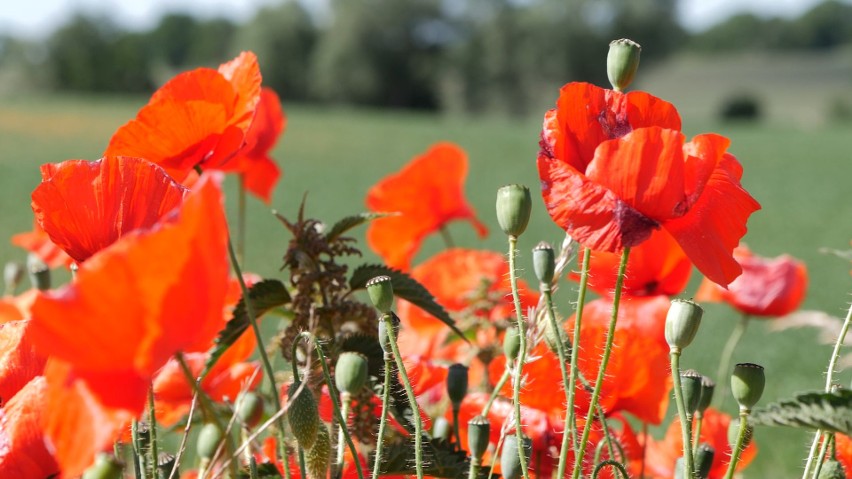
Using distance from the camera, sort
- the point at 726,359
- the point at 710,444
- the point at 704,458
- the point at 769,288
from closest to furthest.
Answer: the point at 704,458, the point at 710,444, the point at 726,359, the point at 769,288

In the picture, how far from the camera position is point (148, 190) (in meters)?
0.44

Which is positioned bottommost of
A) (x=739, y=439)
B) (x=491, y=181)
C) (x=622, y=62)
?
(x=491, y=181)

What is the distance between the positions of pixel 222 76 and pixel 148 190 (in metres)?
0.13

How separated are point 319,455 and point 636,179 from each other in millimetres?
191

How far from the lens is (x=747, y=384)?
1.38ft

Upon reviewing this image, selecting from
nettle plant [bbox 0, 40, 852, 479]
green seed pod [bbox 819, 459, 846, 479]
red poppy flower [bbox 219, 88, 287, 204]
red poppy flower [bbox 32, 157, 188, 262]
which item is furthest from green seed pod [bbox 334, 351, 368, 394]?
red poppy flower [bbox 219, 88, 287, 204]

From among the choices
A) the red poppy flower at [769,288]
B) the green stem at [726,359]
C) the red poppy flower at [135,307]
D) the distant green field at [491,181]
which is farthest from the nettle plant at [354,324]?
the distant green field at [491,181]

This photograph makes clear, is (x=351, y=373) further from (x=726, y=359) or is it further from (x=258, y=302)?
(x=726, y=359)

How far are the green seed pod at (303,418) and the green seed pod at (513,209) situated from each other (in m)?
0.11

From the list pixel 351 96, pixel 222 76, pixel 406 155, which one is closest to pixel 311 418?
pixel 222 76

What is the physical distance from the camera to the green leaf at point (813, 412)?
0.34m

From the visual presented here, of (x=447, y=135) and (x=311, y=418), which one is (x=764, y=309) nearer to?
(x=311, y=418)

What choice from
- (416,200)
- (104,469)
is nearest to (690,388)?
(104,469)

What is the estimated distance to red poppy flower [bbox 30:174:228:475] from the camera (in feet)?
1.02
